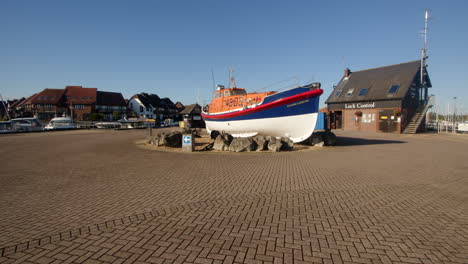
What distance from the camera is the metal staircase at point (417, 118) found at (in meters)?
25.0

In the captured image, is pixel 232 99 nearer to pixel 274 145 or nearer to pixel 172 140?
pixel 172 140

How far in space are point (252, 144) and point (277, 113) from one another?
2.65m

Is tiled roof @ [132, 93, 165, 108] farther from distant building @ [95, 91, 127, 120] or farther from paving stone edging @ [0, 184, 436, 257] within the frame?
paving stone edging @ [0, 184, 436, 257]

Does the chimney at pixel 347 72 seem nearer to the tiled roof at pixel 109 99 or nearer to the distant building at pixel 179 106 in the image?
the tiled roof at pixel 109 99

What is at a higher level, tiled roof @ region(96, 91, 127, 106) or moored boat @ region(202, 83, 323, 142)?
tiled roof @ region(96, 91, 127, 106)

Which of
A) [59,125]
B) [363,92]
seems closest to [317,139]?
[363,92]

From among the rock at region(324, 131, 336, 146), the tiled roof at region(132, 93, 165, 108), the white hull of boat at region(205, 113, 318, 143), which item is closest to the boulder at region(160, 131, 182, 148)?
Answer: the white hull of boat at region(205, 113, 318, 143)

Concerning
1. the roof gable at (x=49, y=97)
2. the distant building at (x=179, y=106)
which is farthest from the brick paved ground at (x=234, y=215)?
the distant building at (x=179, y=106)

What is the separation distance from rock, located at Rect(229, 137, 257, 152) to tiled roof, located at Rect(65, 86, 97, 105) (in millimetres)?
58356

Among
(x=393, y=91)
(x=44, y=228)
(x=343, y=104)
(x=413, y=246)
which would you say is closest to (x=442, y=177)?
(x=413, y=246)

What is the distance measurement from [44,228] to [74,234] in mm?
682

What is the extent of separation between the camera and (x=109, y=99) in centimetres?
6262

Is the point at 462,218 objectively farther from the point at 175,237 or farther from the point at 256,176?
the point at 175,237

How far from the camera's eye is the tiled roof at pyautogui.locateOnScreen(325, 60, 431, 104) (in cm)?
2634
